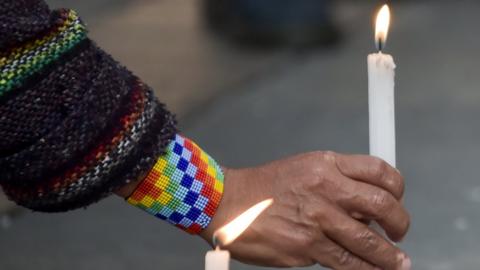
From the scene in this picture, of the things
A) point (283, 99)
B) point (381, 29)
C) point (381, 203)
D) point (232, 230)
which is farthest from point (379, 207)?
point (283, 99)

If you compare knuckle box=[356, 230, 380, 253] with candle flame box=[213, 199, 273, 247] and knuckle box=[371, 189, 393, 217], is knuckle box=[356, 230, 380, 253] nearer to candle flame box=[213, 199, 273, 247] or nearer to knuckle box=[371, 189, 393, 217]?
knuckle box=[371, 189, 393, 217]

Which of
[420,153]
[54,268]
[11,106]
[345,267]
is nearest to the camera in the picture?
[11,106]

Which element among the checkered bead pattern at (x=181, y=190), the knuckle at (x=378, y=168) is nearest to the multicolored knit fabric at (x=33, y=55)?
the checkered bead pattern at (x=181, y=190)

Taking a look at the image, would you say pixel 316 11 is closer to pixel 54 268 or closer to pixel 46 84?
pixel 54 268

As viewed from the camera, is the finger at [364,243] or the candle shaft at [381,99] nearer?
the candle shaft at [381,99]

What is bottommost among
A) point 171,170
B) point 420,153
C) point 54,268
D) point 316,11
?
point 54,268

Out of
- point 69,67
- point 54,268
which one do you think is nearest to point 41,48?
point 69,67

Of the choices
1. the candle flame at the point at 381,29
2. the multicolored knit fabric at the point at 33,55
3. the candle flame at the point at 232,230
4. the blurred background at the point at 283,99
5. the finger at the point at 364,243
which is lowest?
the candle flame at the point at 232,230

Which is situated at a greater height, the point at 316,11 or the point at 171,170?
the point at 316,11

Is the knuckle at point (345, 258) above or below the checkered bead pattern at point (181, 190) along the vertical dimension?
above

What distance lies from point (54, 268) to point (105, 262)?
215mm

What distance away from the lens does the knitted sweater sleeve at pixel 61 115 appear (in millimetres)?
2238

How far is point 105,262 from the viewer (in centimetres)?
536

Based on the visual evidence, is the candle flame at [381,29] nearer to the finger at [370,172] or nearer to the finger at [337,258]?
the finger at [370,172]
